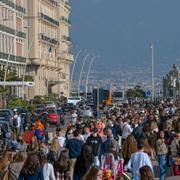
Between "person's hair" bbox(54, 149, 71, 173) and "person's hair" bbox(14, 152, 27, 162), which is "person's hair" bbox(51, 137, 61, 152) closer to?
"person's hair" bbox(14, 152, 27, 162)

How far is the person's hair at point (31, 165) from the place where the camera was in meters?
14.2

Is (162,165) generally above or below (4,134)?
below

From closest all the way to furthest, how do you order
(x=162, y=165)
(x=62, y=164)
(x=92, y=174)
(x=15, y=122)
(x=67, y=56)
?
(x=92, y=174), (x=62, y=164), (x=162, y=165), (x=15, y=122), (x=67, y=56)

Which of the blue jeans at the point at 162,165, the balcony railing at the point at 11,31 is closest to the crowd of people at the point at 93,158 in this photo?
the blue jeans at the point at 162,165

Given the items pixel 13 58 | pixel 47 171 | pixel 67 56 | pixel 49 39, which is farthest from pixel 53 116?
pixel 67 56

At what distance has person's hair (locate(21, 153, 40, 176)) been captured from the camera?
14156 millimetres

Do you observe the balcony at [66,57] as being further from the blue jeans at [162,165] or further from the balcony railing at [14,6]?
the blue jeans at [162,165]

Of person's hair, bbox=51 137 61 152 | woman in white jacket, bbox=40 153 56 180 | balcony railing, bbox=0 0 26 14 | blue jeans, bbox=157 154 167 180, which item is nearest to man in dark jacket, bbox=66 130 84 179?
person's hair, bbox=51 137 61 152

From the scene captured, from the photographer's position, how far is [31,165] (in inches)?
558

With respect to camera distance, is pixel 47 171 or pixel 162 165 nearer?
pixel 47 171

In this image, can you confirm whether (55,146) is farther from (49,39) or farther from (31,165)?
(49,39)

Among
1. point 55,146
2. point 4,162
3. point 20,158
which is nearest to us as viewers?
point 4,162

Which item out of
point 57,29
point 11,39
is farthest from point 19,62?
point 57,29

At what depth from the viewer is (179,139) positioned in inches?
Answer: 875
